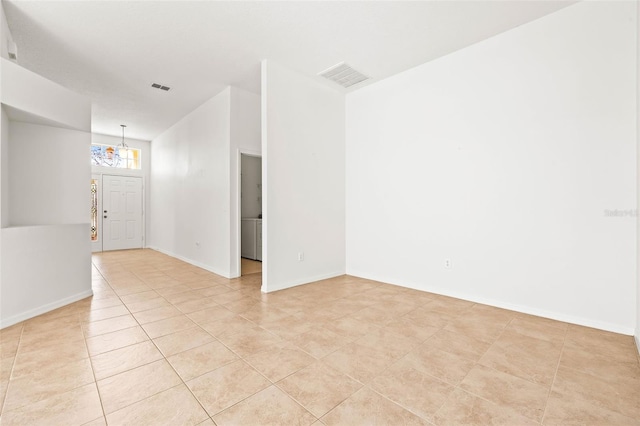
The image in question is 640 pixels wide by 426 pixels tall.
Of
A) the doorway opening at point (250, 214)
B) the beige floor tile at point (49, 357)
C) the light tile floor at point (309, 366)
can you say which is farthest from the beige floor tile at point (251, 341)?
the doorway opening at point (250, 214)

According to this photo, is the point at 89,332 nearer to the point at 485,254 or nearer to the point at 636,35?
the point at 485,254

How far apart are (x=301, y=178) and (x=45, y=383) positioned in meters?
3.32

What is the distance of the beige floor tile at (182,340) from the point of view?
225 centimetres

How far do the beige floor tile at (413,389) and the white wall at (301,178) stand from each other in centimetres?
229

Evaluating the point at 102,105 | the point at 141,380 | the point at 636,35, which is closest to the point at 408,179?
the point at 636,35

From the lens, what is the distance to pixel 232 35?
3.30 meters

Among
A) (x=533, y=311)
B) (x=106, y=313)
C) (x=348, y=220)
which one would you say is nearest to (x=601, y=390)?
(x=533, y=311)

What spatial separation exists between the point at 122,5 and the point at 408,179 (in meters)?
3.80

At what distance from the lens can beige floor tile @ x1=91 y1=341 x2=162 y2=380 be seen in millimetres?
1951

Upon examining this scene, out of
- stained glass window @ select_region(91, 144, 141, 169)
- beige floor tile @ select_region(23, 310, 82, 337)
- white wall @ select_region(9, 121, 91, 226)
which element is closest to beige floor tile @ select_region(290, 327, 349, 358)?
beige floor tile @ select_region(23, 310, 82, 337)

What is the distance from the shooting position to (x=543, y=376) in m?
1.91

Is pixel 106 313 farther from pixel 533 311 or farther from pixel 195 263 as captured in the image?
pixel 533 311

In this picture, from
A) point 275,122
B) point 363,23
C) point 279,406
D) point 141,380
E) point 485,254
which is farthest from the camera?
point 275,122

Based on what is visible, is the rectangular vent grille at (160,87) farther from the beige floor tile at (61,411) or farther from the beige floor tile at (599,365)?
the beige floor tile at (599,365)
